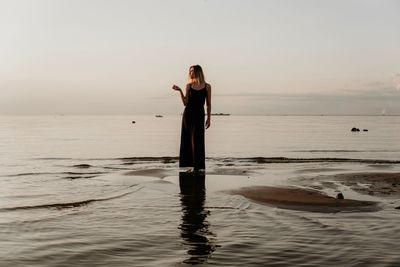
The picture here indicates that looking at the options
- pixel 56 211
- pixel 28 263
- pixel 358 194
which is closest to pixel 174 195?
pixel 56 211

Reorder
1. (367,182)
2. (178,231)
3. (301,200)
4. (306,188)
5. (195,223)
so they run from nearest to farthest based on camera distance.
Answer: (178,231)
(195,223)
(301,200)
(306,188)
(367,182)

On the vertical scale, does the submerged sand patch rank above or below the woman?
below

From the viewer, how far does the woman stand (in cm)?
1107

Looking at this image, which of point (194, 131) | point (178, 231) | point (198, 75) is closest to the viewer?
point (178, 231)

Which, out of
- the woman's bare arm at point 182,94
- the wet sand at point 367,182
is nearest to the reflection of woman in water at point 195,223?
the woman's bare arm at point 182,94

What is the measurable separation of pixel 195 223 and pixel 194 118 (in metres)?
5.70

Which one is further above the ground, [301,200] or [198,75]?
[198,75]

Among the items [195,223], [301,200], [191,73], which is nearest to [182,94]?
[191,73]

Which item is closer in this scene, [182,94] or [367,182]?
[367,182]

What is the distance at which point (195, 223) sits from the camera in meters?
5.87

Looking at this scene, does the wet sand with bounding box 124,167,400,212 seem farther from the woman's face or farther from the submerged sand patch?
the woman's face

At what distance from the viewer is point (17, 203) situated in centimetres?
742

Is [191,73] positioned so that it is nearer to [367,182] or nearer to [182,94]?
[182,94]

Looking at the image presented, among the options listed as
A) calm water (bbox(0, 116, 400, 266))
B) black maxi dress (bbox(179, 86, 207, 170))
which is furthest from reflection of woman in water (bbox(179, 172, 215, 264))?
black maxi dress (bbox(179, 86, 207, 170))
